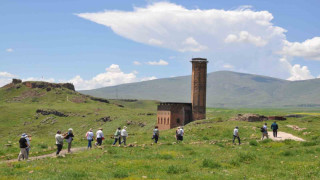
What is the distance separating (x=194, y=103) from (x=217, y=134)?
38619 millimetres

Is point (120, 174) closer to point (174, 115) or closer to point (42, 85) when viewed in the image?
point (174, 115)

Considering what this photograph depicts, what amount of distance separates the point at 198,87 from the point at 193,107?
5012mm

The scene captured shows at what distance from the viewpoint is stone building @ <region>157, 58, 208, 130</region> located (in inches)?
3100

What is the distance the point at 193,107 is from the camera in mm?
80562

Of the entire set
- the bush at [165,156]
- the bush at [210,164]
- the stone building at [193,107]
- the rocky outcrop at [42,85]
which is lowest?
the bush at [165,156]

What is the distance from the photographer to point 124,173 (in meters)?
16.2

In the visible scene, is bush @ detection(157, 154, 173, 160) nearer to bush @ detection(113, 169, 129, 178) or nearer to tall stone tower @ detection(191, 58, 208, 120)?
bush @ detection(113, 169, 129, 178)

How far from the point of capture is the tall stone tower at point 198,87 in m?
79.7

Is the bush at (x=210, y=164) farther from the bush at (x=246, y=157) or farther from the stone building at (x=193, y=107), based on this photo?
the stone building at (x=193, y=107)

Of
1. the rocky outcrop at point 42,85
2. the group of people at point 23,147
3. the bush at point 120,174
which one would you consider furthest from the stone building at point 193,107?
the rocky outcrop at point 42,85

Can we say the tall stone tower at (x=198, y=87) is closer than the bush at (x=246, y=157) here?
No

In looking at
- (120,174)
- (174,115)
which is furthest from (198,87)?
(120,174)

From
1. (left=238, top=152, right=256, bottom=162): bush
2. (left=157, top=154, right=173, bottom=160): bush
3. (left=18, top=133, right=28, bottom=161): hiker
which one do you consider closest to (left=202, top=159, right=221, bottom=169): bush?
(left=238, top=152, right=256, bottom=162): bush

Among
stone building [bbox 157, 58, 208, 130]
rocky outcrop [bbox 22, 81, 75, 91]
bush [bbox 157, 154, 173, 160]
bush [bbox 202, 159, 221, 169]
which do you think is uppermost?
rocky outcrop [bbox 22, 81, 75, 91]
